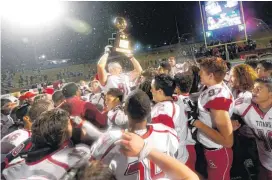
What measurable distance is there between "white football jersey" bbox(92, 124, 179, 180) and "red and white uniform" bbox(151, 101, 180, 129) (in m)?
0.40

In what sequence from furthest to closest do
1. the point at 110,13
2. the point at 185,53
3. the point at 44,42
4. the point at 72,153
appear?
the point at 44,42, the point at 110,13, the point at 185,53, the point at 72,153

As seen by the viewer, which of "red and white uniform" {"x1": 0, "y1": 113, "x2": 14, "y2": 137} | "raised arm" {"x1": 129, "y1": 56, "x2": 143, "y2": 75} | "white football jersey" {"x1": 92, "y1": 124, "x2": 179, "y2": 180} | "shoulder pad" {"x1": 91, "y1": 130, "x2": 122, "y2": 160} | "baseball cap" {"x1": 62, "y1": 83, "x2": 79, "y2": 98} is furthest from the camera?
"raised arm" {"x1": 129, "y1": 56, "x2": 143, "y2": 75}

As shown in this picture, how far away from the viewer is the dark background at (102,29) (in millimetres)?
31920

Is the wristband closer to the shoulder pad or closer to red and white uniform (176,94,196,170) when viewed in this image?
the shoulder pad

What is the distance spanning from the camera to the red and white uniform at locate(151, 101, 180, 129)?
7.60 feet

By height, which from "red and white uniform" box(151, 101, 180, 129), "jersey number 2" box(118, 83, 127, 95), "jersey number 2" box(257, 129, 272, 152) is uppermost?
"jersey number 2" box(118, 83, 127, 95)

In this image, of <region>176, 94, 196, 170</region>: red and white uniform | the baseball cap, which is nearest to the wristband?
<region>176, 94, 196, 170</region>: red and white uniform

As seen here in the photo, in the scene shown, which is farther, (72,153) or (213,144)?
(213,144)

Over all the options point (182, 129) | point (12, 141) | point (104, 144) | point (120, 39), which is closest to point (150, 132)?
point (104, 144)

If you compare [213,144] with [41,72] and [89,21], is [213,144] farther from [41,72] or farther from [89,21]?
[89,21]

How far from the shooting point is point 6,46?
32500 mm

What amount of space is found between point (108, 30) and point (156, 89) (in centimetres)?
3774

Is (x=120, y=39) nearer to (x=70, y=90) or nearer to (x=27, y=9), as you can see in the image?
(x=70, y=90)

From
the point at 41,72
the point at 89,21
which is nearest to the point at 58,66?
the point at 41,72
